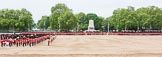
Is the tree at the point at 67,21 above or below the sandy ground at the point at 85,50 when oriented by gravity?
above

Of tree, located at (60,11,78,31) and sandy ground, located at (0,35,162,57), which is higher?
tree, located at (60,11,78,31)

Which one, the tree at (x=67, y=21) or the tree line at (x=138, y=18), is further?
the tree line at (x=138, y=18)

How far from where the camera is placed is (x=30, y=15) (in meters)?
152

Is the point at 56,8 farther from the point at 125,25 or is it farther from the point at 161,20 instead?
the point at 161,20

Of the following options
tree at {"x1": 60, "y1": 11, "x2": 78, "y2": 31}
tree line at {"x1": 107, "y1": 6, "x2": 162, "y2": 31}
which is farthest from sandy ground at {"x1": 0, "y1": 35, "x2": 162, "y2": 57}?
tree line at {"x1": 107, "y1": 6, "x2": 162, "y2": 31}

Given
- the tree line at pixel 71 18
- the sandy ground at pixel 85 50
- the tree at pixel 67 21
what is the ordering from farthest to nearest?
the tree line at pixel 71 18 → the tree at pixel 67 21 → the sandy ground at pixel 85 50

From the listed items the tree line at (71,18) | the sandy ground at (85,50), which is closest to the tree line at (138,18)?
the tree line at (71,18)

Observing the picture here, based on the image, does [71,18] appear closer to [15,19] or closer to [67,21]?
[67,21]

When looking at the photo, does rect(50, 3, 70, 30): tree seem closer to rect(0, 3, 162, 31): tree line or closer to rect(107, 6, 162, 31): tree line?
rect(0, 3, 162, 31): tree line

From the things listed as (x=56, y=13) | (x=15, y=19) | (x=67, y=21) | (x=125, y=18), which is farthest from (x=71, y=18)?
(x=15, y=19)

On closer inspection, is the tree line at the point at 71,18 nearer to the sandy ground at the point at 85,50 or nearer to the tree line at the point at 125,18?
the tree line at the point at 125,18

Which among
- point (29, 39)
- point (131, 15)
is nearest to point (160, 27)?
point (131, 15)

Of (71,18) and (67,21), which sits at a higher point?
(71,18)

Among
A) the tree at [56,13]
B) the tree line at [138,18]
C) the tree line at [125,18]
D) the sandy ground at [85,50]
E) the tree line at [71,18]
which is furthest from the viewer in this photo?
the tree line at [138,18]
